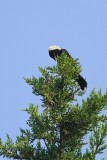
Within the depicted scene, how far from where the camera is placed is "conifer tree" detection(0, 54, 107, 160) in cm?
1041

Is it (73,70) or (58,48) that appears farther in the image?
(58,48)

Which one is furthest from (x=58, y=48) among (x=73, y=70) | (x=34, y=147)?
(x=34, y=147)

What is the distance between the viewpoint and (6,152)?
10414mm

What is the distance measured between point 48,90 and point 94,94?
1600 millimetres

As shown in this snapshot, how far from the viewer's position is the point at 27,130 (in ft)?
34.9

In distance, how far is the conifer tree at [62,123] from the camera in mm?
10414

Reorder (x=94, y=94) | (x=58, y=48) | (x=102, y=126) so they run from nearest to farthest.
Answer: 1. (x=102, y=126)
2. (x=94, y=94)
3. (x=58, y=48)

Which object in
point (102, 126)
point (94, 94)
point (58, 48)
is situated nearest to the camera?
point (102, 126)

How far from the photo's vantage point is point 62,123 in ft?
35.7

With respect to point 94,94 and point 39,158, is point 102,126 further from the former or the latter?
point 39,158

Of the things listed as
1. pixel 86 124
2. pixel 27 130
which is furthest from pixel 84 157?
pixel 27 130

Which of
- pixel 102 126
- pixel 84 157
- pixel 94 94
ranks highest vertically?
pixel 94 94

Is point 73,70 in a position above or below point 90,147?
above

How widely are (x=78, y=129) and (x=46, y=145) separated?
46.1 inches
